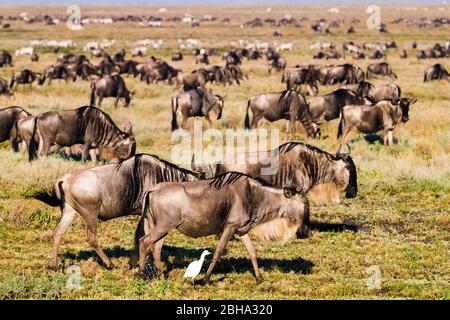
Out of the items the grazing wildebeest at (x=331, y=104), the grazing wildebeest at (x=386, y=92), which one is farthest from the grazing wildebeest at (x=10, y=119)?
the grazing wildebeest at (x=386, y=92)

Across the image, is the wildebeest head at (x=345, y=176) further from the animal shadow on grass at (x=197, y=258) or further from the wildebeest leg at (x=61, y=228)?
the wildebeest leg at (x=61, y=228)

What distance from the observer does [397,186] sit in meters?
13.9

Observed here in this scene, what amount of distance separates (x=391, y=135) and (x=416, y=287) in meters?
10.6

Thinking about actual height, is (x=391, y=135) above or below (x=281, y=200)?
below

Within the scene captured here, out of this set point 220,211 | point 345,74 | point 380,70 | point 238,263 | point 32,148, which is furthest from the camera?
point 380,70

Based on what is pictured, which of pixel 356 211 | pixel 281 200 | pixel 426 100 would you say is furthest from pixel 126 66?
pixel 281 200

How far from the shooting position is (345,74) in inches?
1282

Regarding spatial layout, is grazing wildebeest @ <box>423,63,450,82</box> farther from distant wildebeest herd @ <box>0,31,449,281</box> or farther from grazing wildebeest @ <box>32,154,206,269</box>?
grazing wildebeest @ <box>32,154,206,269</box>

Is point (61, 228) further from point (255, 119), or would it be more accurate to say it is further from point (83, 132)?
point (255, 119)

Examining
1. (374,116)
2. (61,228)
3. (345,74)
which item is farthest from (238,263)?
(345,74)

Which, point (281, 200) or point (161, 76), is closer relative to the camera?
point (281, 200)

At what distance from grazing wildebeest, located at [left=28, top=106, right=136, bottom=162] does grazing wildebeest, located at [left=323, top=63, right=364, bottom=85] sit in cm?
2000

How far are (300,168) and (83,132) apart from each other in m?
5.61
